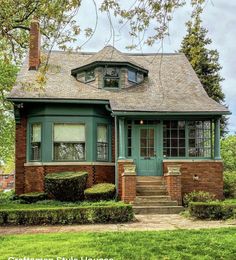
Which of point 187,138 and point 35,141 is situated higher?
point 187,138

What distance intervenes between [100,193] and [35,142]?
3898mm

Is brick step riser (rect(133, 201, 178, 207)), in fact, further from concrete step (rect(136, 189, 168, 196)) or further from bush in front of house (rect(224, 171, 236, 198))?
bush in front of house (rect(224, 171, 236, 198))

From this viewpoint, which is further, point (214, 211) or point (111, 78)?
point (111, 78)

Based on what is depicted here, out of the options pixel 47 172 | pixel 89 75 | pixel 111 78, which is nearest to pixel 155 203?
pixel 47 172

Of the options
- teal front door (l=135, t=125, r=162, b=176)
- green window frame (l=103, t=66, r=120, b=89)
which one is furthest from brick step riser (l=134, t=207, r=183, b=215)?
green window frame (l=103, t=66, r=120, b=89)

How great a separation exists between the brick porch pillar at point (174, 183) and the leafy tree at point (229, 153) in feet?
34.0

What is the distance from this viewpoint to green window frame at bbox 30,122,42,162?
16.8m

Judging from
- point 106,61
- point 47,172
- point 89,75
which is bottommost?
point 47,172

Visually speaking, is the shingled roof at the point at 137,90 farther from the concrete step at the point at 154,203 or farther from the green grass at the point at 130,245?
the green grass at the point at 130,245

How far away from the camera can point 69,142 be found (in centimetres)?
1694

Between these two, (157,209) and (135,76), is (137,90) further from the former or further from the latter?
(157,209)

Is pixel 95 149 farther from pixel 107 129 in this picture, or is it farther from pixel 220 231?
pixel 220 231

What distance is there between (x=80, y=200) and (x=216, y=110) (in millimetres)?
6430

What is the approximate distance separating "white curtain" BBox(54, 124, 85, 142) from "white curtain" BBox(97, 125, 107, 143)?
27.7 inches
